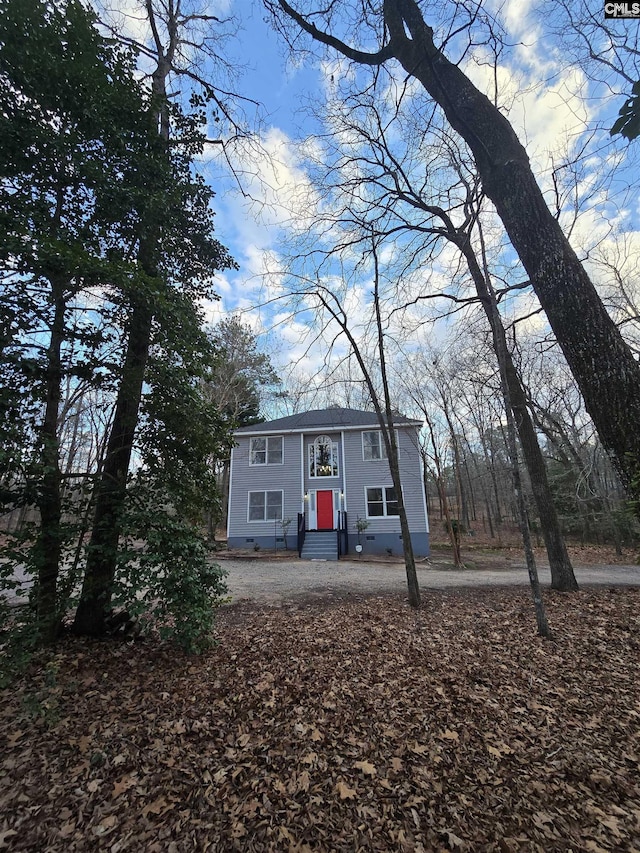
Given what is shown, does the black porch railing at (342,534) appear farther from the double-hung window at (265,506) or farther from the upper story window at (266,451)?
the upper story window at (266,451)

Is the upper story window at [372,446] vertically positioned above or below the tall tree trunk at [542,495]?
above

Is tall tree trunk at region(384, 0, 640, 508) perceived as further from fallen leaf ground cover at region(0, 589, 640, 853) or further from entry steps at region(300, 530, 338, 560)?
entry steps at region(300, 530, 338, 560)

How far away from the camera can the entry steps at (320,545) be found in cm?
1354

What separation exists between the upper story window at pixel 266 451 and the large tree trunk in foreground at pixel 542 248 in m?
13.7

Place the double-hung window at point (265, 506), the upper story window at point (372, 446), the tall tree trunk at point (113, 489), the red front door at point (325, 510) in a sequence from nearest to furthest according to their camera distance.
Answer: the tall tree trunk at point (113, 489) < the red front door at point (325, 510) < the upper story window at point (372, 446) < the double-hung window at point (265, 506)

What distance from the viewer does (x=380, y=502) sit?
14.8 meters

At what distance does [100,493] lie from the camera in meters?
3.82

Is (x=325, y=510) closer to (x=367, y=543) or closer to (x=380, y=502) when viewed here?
(x=367, y=543)

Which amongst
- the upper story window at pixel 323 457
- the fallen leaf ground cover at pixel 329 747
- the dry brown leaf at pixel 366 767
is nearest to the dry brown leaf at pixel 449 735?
the fallen leaf ground cover at pixel 329 747

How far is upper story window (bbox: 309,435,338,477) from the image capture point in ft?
51.2

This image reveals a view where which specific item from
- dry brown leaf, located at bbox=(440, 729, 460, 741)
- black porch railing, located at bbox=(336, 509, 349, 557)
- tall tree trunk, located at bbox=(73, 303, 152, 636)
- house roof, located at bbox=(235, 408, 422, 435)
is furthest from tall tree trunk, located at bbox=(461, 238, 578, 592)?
black porch railing, located at bbox=(336, 509, 349, 557)

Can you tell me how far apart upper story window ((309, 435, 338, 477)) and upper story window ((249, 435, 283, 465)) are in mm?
1496

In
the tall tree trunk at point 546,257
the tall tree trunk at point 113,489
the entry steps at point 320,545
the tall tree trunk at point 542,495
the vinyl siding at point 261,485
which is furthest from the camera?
the vinyl siding at point 261,485

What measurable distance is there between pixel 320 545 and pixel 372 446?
466cm
